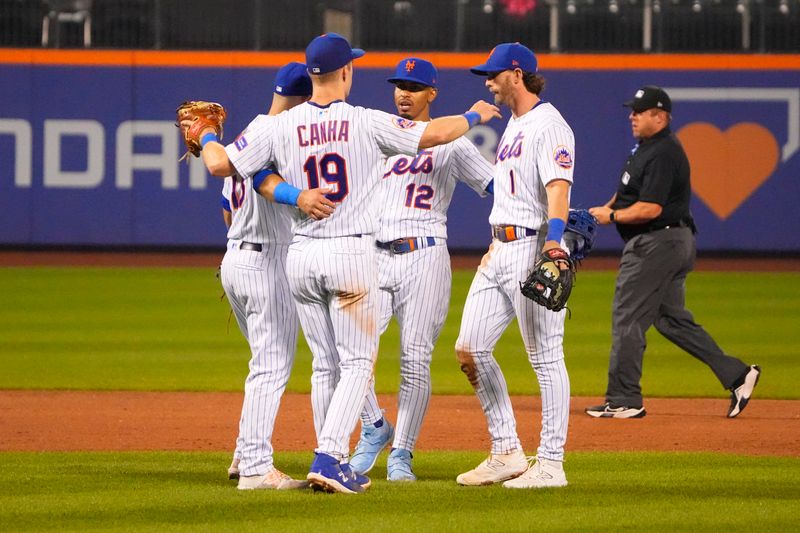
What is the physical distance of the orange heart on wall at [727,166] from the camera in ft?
62.0

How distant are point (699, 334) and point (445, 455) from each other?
7.09 feet

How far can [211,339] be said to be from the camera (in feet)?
38.3

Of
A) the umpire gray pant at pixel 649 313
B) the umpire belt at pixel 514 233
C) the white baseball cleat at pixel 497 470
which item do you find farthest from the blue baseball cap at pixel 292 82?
the umpire gray pant at pixel 649 313

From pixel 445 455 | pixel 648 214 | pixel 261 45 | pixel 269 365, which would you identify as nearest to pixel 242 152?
pixel 269 365

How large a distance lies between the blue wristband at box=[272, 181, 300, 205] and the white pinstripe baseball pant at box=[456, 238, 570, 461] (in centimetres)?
97

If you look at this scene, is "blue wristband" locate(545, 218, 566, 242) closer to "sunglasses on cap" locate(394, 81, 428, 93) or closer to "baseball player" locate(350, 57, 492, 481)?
"baseball player" locate(350, 57, 492, 481)

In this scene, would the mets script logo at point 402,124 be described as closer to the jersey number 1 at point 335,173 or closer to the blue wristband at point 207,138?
the jersey number 1 at point 335,173

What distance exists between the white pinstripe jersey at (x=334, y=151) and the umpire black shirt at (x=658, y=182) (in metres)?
2.99

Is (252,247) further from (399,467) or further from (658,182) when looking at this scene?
(658,182)

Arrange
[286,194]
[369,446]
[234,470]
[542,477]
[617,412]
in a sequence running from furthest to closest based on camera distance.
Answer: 1. [617,412]
2. [369,446]
3. [234,470]
4. [542,477]
5. [286,194]

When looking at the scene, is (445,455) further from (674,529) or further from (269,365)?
(674,529)

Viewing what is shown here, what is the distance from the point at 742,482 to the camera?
5.74 m

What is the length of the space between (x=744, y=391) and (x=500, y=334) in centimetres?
281

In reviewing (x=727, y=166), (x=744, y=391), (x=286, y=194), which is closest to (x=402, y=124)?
(x=286, y=194)
